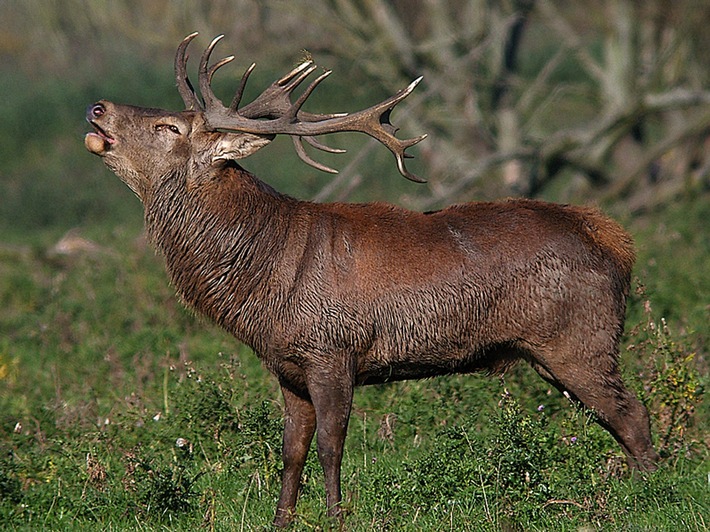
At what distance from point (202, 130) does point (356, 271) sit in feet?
3.70

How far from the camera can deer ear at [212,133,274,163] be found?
586 cm

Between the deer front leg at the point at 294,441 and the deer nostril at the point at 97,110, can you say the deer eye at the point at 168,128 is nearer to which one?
the deer nostril at the point at 97,110

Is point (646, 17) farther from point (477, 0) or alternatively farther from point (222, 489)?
point (222, 489)

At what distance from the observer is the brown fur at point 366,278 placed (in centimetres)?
568

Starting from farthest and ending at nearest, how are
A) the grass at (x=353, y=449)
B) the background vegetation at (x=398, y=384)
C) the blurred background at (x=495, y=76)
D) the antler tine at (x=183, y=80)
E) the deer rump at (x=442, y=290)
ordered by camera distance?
the blurred background at (x=495, y=76)
the antler tine at (x=183, y=80)
the deer rump at (x=442, y=290)
the background vegetation at (x=398, y=384)
the grass at (x=353, y=449)

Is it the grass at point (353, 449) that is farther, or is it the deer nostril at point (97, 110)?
the deer nostril at point (97, 110)

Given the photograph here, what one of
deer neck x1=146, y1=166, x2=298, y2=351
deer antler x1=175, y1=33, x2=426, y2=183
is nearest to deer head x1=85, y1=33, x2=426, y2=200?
deer antler x1=175, y1=33, x2=426, y2=183

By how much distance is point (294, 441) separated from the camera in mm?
5840

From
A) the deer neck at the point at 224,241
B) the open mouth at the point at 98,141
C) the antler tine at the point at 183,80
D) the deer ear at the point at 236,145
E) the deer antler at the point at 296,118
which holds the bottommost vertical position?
the deer neck at the point at 224,241

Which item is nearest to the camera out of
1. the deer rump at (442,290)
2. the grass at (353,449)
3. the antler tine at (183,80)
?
the grass at (353,449)

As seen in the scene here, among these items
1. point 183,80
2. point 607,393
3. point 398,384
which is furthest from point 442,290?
point 183,80

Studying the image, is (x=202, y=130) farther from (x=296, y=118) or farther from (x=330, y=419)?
(x=330, y=419)

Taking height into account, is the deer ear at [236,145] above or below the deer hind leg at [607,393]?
above

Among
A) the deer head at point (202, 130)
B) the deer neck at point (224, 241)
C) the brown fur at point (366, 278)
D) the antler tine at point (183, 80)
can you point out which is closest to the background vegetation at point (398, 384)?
the brown fur at point (366, 278)
